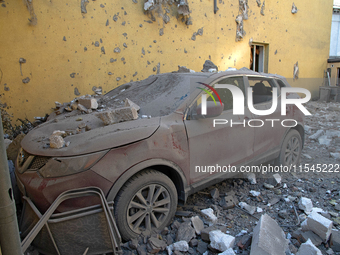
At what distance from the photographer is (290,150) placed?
4254 mm

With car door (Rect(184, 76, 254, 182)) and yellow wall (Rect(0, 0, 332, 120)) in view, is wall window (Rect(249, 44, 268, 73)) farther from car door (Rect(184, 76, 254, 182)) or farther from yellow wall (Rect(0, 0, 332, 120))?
car door (Rect(184, 76, 254, 182))

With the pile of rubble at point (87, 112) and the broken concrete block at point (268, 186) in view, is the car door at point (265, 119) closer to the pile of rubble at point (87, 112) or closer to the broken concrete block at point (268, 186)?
the broken concrete block at point (268, 186)

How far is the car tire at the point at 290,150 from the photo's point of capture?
13.4 feet

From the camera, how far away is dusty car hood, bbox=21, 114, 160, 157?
2.14 meters

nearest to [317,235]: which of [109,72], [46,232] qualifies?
[46,232]

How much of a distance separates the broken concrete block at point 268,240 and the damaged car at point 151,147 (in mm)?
815

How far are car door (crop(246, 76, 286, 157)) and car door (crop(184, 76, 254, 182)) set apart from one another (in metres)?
0.19

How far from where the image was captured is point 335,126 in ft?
24.0

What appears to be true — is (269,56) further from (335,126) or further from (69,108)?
(69,108)

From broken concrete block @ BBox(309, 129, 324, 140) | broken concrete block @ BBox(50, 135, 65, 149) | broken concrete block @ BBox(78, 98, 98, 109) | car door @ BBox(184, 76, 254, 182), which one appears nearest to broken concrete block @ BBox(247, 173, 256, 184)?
Result: car door @ BBox(184, 76, 254, 182)

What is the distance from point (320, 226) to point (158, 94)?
229cm

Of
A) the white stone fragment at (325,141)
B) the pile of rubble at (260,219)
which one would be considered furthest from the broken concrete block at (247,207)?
the white stone fragment at (325,141)

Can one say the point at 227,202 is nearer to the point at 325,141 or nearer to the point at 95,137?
the point at 95,137

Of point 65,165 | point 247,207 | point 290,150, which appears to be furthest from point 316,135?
point 65,165
